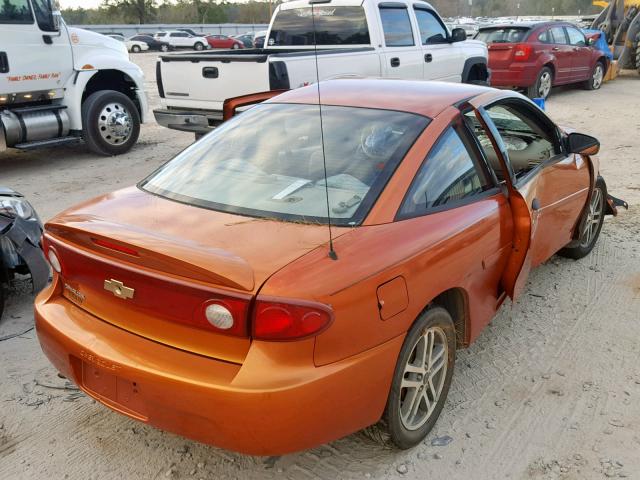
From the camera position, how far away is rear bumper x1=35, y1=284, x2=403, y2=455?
213 centimetres

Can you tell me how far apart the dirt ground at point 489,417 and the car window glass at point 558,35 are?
10.8 metres

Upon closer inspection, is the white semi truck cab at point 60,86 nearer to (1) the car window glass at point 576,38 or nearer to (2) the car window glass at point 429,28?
(2) the car window glass at point 429,28

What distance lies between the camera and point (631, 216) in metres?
6.05

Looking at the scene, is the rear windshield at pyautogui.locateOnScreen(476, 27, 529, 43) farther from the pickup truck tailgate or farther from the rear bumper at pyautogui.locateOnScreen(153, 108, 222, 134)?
the rear bumper at pyautogui.locateOnScreen(153, 108, 222, 134)

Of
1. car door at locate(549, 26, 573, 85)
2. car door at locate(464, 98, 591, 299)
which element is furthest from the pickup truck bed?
car door at locate(549, 26, 573, 85)

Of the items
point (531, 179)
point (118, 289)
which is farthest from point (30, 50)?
point (531, 179)

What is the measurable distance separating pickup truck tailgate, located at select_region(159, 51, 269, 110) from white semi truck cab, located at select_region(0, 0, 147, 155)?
145 cm

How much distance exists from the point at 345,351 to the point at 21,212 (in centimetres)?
298

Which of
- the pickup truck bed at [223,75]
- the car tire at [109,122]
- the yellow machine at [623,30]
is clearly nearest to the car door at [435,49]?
the pickup truck bed at [223,75]

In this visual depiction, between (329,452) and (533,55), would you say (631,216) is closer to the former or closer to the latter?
(329,452)

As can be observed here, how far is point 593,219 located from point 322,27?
218 inches

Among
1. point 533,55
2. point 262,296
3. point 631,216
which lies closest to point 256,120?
point 262,296

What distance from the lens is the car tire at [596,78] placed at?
615 inches

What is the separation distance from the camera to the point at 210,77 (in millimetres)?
7539
